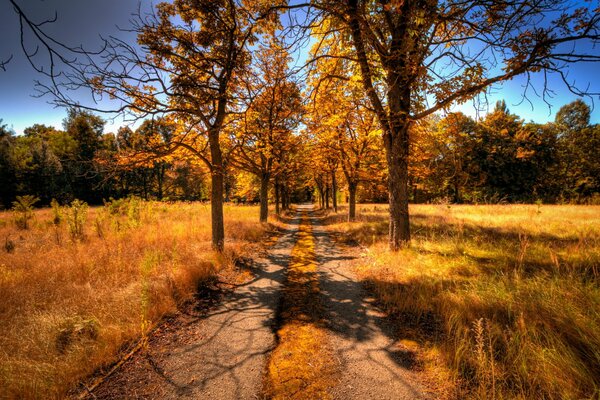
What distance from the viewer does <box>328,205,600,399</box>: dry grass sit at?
228cm

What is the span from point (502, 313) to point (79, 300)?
7117mm

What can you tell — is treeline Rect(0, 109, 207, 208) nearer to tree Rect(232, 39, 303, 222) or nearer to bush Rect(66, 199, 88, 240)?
bush Rect(66, 199, 88, 240)

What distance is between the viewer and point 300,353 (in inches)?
123

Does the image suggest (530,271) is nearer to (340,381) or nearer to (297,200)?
(340,381)

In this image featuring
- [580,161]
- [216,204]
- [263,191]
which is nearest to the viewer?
[216,204]

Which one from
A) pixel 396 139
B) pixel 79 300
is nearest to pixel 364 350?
pixel 79 300

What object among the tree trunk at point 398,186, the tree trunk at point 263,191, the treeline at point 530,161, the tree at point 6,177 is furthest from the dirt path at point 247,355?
the tree at point 6,177

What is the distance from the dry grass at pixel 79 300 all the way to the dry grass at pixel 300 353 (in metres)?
2.13

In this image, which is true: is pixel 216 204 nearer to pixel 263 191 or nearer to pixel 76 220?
pixel 76 220

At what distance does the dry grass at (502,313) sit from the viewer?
89.6 inches

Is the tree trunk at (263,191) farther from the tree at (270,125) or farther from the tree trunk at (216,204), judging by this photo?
the tree trunk at (216,204)

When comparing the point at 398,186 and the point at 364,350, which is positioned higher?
the point at 398,186

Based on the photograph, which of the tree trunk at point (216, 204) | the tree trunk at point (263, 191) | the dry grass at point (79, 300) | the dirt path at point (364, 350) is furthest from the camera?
the tree trunk at point (263, 191)

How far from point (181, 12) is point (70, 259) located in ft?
25.7
